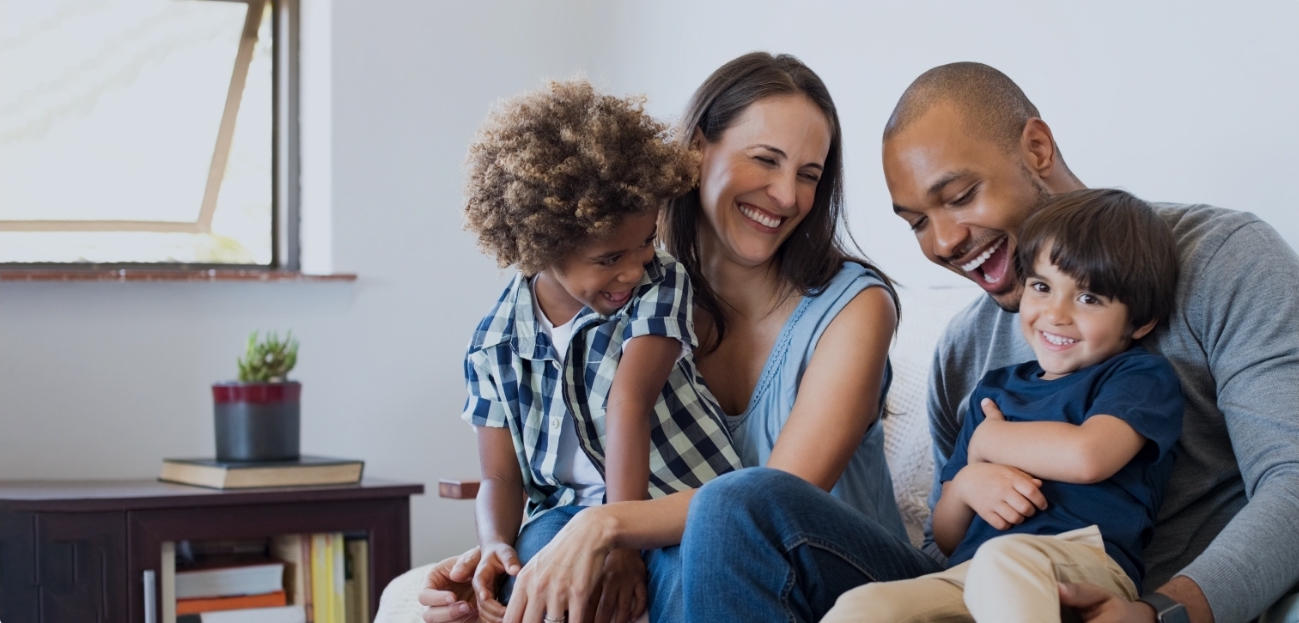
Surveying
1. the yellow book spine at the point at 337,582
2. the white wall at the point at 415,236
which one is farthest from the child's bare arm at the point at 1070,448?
the yellow book spine at the point at 337,582

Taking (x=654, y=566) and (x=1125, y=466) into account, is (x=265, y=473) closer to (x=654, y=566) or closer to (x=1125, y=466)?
(x=654, y=566)

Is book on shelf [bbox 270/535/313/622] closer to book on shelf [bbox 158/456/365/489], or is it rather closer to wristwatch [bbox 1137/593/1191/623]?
book on shelf [bbox 158/456/365/489]

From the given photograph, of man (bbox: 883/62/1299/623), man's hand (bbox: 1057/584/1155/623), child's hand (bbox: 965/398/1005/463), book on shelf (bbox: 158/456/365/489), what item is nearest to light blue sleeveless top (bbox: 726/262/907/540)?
man (bbox: 883/62/1299/623)

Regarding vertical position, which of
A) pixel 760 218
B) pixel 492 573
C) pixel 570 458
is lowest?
pixel 492 573

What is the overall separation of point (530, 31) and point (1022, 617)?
2718mm

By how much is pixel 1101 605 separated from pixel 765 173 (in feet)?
2.40

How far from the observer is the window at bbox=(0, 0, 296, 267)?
304cm

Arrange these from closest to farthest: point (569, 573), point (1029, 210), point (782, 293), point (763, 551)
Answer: point (763, 551) → point (569, 573) → point (1029, 210) → point (782, 293)

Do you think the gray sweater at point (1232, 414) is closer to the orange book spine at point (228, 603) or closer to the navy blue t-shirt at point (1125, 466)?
the navy blue t-shirt at point (1125, 466)

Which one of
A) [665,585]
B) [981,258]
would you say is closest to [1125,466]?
[981,258]

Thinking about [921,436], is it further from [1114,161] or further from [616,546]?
[616,546]

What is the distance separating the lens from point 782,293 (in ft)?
5.51

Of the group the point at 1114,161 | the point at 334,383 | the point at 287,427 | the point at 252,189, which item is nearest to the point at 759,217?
the point at 1114,161

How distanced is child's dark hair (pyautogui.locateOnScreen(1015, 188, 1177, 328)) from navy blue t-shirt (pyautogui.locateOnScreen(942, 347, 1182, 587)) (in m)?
0.07
